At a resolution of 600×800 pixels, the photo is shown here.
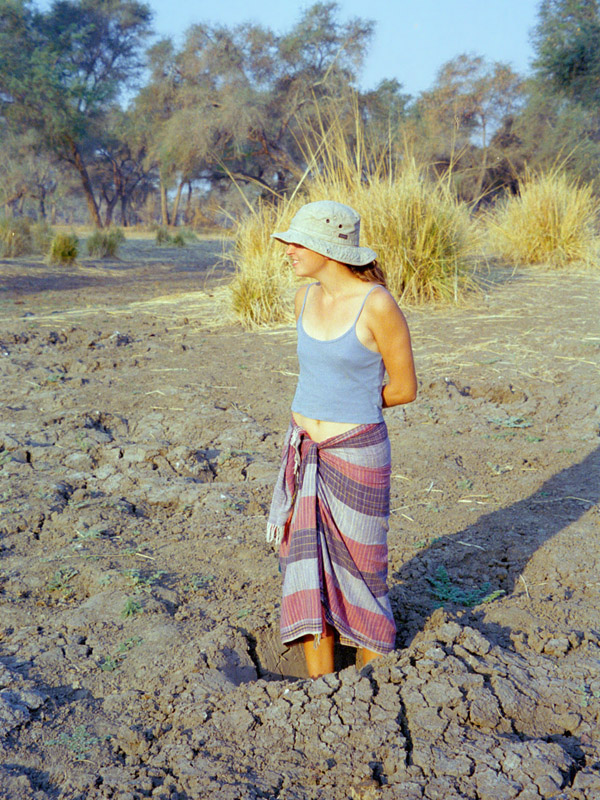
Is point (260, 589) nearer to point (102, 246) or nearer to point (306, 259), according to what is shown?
point (306, 259)

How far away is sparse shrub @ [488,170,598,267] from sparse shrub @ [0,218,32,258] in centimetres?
756

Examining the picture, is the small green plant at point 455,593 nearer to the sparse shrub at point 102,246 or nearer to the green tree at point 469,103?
the sparse shrub at point 102,246

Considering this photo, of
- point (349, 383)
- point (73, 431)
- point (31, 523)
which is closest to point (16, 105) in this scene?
point (73, 431)

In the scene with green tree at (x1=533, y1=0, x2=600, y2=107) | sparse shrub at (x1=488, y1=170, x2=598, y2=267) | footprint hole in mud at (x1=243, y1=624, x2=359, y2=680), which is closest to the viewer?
footprint hole in mud at (x1=243, y1=624, x2=359, y2=680)

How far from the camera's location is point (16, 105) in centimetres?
1603

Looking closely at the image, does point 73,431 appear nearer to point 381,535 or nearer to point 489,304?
point 381,535

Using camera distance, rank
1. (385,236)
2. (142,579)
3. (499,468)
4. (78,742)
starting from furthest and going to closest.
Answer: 1. (385,236)
2. (499,468)
3. (142,579)
4. (78,742)

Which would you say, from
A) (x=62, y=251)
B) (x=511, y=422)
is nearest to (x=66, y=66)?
(x=62, y=251)

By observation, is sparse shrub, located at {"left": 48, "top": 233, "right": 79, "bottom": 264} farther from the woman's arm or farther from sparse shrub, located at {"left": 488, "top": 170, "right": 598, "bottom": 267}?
the woman's arm

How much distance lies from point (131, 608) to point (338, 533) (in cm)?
78

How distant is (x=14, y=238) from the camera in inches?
477

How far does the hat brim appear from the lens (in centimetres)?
203

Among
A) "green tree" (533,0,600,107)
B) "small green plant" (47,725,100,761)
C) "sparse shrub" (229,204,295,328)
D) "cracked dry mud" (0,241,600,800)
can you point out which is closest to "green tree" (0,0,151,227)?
"sparse shrub" (229,204,295,328)

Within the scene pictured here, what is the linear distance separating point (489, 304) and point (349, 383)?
17.5 ft
